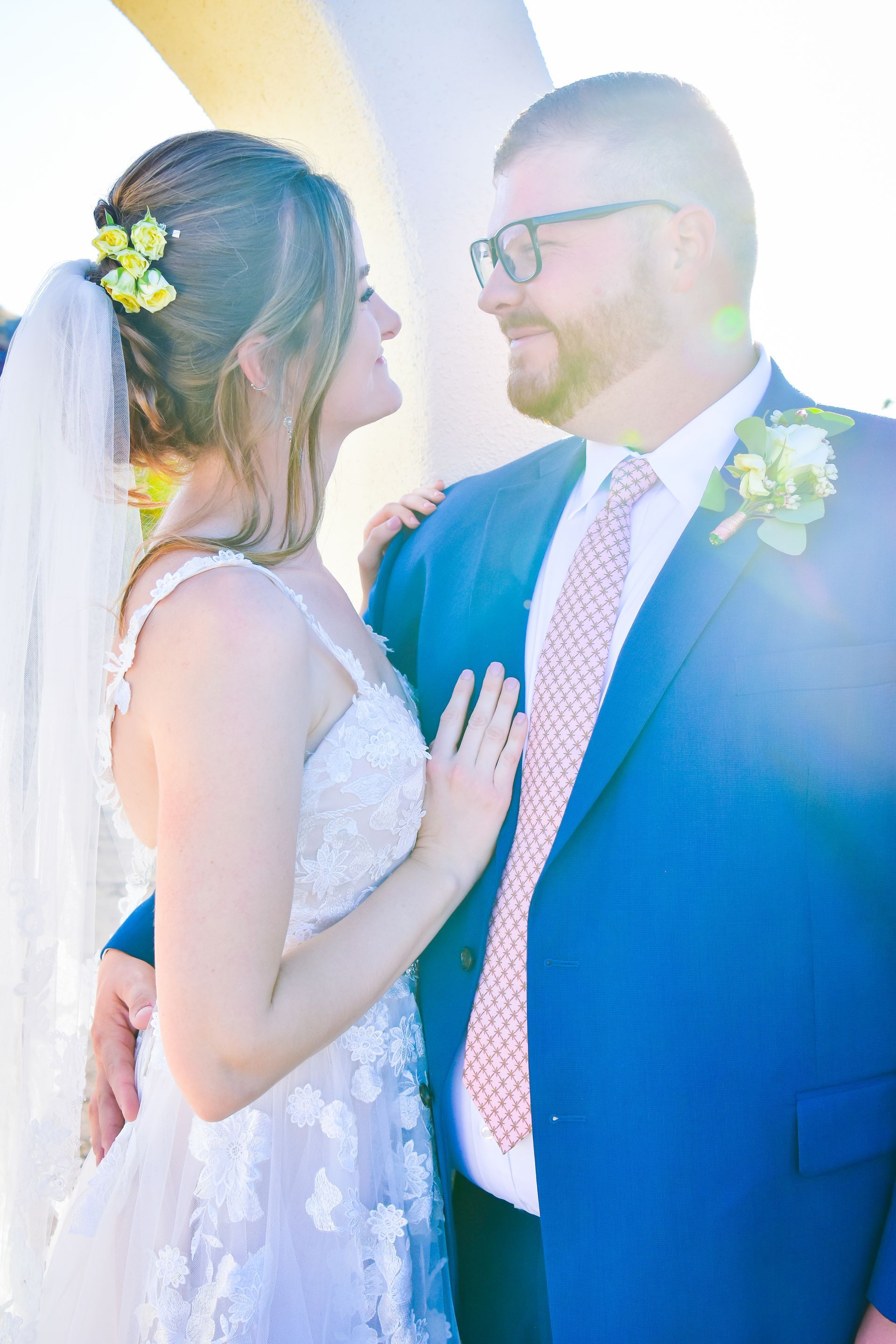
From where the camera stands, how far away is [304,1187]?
1706mm

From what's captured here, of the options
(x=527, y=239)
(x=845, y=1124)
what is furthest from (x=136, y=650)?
(x=845, y=1124)

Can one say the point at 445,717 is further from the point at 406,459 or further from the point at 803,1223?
the point at 406,459

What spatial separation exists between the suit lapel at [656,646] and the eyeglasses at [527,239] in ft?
2.83

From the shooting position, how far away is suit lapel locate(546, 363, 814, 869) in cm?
166

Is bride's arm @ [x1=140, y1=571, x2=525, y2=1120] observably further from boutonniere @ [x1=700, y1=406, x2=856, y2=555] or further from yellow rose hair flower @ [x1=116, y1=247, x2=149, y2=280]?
boutonniere @ [x1=700, y1=406, x2=856, y2=555]

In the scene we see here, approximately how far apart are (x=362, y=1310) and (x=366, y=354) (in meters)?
1.82

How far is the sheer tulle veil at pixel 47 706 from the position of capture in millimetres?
1696

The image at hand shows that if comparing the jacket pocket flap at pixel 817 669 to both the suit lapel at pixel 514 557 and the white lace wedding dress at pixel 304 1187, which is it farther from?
the white lace wedding dress at pixel 304 1187

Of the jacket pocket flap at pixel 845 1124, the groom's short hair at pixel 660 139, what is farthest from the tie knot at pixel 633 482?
the jacket pocket flap at pixel 845 1124

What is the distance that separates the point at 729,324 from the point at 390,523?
38.1 inches

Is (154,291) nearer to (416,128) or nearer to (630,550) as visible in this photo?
(630,550)

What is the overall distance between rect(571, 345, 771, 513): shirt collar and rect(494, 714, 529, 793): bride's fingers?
1.79 ft

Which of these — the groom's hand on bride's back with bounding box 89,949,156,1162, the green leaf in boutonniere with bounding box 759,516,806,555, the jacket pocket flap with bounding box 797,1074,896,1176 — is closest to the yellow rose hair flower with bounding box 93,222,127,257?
the green leaf in boutonniere with bounding box 759,516,806,555

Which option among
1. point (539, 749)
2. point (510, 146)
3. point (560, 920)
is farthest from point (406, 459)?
point (560, 920)
